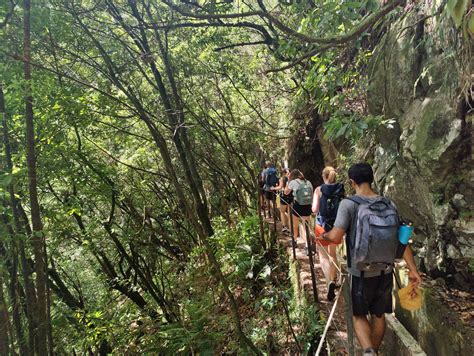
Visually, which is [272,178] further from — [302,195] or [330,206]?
[330,206]

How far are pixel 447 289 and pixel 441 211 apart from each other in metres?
1.06

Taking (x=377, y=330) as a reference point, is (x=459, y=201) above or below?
above

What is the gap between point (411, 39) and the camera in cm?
549

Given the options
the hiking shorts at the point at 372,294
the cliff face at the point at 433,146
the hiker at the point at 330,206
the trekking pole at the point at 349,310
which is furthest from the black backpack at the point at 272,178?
the trekking pole at the point at 349,310

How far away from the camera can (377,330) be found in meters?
3.54

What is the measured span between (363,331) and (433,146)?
114 inches

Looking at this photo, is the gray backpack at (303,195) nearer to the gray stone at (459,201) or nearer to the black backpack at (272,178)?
the gray stone at (459,201)

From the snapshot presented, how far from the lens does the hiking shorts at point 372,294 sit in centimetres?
338

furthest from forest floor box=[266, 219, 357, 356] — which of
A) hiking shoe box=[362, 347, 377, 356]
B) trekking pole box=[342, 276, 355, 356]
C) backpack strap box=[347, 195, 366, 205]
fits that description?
backpack strap box=[347, 195, 366, 205]

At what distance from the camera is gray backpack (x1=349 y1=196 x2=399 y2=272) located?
3096 millimetres

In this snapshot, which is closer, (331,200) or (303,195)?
(331,200)

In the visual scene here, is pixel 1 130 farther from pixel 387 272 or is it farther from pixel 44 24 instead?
pixel 387 272

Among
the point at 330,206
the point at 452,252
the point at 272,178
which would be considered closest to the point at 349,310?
the point at 330,206

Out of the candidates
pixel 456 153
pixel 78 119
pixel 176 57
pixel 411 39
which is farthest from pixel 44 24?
pixel 456 153
